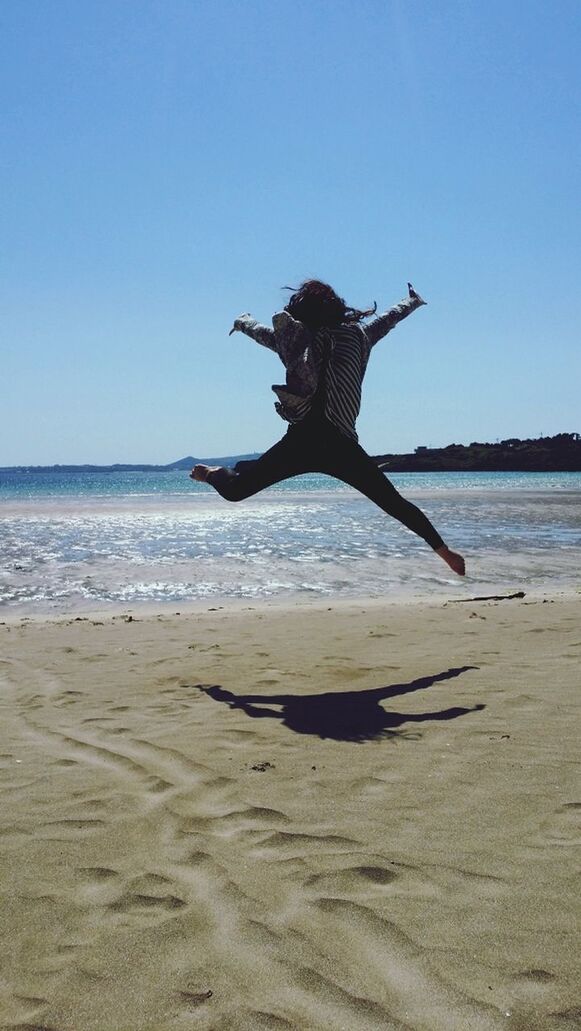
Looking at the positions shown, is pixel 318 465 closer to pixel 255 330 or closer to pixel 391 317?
pixel 255 330

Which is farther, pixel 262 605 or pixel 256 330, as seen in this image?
pixel 262 605

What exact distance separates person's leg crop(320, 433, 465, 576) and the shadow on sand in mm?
1083

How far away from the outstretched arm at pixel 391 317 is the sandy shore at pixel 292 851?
2551 mm

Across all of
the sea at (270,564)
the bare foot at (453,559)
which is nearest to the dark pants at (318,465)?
the bare foot at (453,559)

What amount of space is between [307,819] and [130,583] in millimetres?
9847

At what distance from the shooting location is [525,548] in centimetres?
1650

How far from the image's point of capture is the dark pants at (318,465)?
205 inches

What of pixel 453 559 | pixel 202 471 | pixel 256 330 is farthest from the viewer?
pixel 202 471

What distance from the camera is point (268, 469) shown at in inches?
210

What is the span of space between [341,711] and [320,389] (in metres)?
2.14

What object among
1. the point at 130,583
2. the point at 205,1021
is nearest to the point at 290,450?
the point at 205,1021

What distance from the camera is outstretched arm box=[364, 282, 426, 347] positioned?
215 inches

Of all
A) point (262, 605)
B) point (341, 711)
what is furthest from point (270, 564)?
point (341, 711)

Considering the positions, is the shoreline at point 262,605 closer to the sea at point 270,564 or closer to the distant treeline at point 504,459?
the sea at point 270,564
